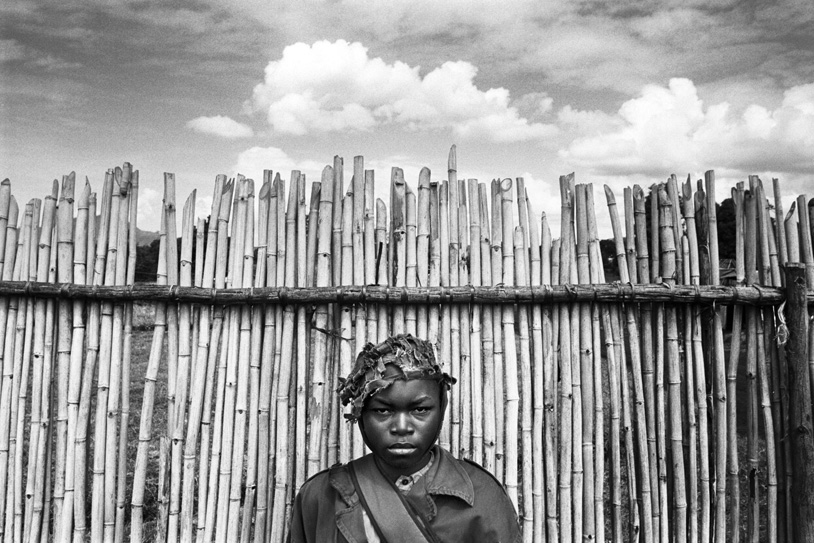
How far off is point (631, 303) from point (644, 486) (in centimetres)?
96

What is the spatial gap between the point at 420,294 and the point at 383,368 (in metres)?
1.01

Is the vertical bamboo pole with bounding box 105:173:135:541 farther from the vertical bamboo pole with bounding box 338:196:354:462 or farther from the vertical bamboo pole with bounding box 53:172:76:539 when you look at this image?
the vertical bamboo pole with bounding box 338:196:354:462

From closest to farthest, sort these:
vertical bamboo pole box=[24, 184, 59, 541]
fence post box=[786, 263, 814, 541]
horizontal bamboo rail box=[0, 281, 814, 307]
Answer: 1. horizontal bamboo rail box=[0, 281, 814, 307]
2. fence post box=[786, 263, 814, 541]
3. vertical bamboo pole box=[24, 184, 59, 541]

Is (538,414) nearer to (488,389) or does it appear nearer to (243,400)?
(488,389)

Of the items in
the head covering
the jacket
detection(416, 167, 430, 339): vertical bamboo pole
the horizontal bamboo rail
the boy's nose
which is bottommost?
the jacket

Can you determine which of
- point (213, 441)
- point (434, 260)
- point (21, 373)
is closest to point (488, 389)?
point (434, 260)

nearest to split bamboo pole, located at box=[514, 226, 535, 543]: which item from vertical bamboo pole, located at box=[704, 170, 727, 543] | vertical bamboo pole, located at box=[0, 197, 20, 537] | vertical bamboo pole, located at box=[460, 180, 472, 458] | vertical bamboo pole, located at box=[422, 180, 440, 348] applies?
vertical bamboo pole, located at box=[460, 180, 472, 458]

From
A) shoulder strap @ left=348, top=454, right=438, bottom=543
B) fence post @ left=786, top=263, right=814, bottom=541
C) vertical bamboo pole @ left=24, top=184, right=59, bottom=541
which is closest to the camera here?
shoulder strap @ left=348, top=454, right=438, bottom=543

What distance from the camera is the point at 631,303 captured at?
313 centimetres

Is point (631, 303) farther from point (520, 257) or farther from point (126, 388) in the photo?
point (126, 388)

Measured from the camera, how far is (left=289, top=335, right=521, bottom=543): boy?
77.0 inches

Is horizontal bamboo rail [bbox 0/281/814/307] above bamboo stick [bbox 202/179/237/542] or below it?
above

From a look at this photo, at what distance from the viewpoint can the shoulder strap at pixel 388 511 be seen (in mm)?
1938

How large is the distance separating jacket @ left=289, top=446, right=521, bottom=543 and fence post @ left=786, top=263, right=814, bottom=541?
193 cm
